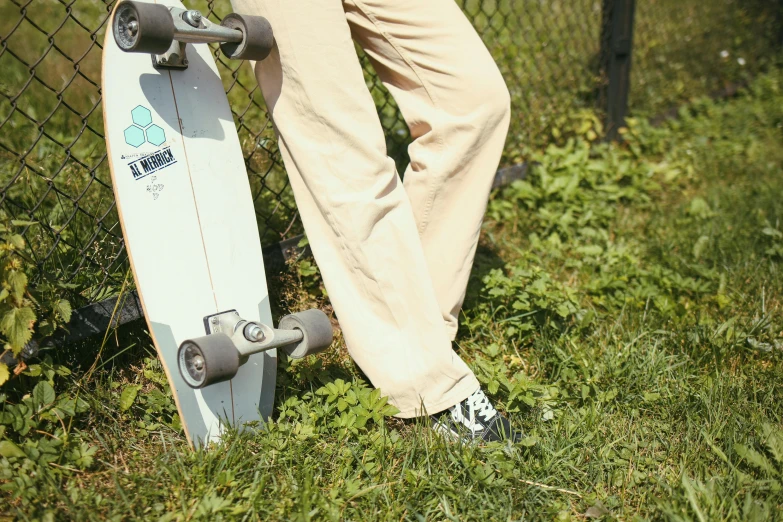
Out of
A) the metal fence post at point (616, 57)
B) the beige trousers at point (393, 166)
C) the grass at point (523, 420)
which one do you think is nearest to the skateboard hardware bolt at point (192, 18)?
the beige trousers at point (393, 166)

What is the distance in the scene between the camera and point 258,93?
135 inches

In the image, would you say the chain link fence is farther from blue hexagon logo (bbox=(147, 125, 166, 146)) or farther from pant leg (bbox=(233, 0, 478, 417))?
pant leg (bbox=(233, 0, 478, 417))

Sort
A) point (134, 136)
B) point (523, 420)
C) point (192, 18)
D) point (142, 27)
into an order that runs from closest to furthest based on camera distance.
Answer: point (142, 27) → point (192, 18) → point (134, 136) → point (523, 420)

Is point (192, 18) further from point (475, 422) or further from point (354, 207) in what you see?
point (475, 422)

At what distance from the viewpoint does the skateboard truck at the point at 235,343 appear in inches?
57.7

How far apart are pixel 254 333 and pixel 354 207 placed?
39 cm

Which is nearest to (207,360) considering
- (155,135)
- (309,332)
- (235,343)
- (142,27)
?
(235,343)

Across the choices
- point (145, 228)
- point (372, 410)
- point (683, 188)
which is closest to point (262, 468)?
point (372, 410)

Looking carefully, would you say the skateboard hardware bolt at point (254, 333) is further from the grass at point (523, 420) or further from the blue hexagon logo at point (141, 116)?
the blue hexagon logo at point (141, 116)

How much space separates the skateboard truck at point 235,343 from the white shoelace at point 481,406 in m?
0.42

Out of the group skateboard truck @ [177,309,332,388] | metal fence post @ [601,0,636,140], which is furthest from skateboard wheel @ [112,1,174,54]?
metal fence post @ [601,0,636,140]

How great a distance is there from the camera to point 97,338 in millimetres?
1879

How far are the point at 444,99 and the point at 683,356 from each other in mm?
1083

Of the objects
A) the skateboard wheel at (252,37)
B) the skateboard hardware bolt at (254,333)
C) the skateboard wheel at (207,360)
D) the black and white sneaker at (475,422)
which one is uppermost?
the skateboard wheel at (252,37)
